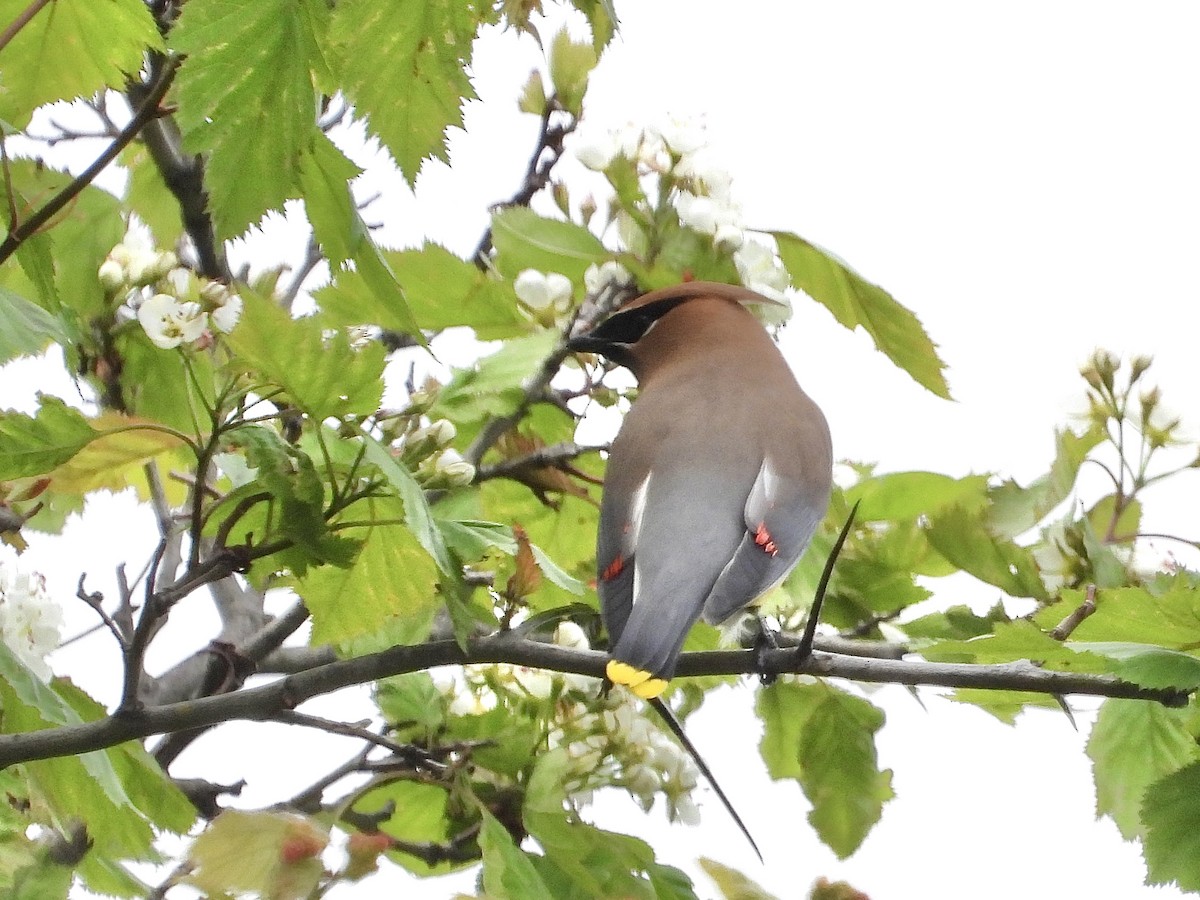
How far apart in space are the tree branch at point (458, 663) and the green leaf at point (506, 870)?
0.17m

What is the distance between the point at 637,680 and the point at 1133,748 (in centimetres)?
40

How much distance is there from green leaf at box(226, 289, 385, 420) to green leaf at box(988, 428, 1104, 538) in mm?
579

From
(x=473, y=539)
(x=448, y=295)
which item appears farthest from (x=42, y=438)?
(x=448, y=295)

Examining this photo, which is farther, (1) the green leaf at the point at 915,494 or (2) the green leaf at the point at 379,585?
(1) the green leaf at the point at 915,494

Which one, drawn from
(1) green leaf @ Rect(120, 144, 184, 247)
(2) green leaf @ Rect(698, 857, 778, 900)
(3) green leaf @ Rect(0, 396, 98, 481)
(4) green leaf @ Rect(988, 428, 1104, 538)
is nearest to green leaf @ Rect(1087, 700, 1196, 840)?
(4) green leaf @ Rect(988, 428, 1104, 538)

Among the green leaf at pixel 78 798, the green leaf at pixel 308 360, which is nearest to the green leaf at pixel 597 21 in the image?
the green leaf at pixel 308 360

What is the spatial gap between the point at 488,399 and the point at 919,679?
42cm

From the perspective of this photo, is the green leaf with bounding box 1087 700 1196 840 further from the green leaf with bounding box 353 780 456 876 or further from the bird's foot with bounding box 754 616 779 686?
the green leaf with bounding box 353 780 456 876

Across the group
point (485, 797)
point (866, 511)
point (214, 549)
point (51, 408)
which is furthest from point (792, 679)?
point (51, 408)

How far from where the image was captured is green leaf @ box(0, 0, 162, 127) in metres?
A: 0.87

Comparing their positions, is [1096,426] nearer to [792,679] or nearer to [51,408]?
[792,679]

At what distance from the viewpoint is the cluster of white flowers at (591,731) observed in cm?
120

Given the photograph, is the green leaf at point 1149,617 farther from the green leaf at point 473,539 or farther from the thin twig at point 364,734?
the thin twig at point 364,734

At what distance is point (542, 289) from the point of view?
1218mm
